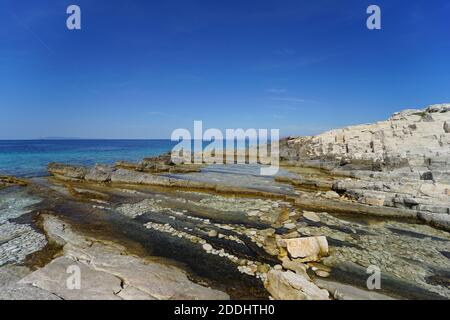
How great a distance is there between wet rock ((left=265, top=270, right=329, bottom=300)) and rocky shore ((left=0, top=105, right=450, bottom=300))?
0.03 m

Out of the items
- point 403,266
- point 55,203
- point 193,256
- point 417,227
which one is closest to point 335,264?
point 403,266

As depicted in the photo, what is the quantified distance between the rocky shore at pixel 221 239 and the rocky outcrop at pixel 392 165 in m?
0.14

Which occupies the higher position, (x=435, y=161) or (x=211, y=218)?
(x=435, y=161)

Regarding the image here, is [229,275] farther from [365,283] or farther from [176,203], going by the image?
[176,203]

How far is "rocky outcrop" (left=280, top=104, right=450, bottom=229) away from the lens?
15055mm

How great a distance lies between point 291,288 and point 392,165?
31317 millimetres

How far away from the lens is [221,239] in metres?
10.7

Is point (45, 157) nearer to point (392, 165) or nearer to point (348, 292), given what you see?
point (348, 292)

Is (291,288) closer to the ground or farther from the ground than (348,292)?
farther from the ground

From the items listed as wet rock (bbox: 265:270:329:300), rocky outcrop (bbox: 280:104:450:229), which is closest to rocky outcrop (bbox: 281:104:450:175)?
rocky outcrop (bbox: 280:104:450:229)

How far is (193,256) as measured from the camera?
29.6 feet

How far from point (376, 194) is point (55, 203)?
23.5 m
